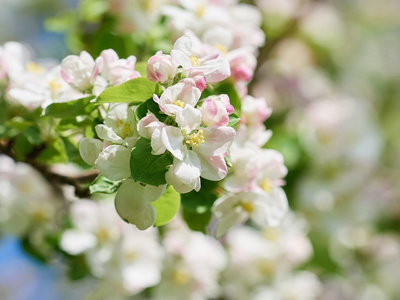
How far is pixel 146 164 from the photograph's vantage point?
0.65 meters

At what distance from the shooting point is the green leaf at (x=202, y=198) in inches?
31.7

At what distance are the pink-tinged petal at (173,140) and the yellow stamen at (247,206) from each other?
0.82 ft

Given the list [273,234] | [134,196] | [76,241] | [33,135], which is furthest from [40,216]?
[134,196]

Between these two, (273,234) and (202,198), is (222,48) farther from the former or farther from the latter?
(273,234)

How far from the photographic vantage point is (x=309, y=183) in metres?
1.56

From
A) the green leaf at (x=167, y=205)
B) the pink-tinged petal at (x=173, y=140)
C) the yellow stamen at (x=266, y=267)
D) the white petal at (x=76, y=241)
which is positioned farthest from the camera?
the yellow stamen at (x=266, y=267)

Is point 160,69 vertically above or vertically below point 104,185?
above

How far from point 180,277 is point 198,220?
1.59ft

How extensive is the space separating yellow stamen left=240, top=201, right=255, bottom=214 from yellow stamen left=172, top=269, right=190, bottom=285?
0.54 metres

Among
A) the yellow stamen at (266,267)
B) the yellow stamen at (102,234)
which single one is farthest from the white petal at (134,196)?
the yellow stamen at (266,267)

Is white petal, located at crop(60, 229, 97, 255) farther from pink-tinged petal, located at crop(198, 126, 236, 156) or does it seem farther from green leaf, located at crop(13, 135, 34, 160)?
pink-tinged petal, located at crop(198, 126, 236, 156)

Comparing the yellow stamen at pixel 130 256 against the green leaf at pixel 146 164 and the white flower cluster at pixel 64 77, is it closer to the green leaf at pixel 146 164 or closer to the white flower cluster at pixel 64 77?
the white flower cluster at pixel 64 77

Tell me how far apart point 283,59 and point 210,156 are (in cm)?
140

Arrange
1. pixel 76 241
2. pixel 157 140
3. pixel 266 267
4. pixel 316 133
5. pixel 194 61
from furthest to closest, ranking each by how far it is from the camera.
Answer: pixel 316 133, pixel 266 267, pixel 76 241, pixel 194 61, pixel 157 140
